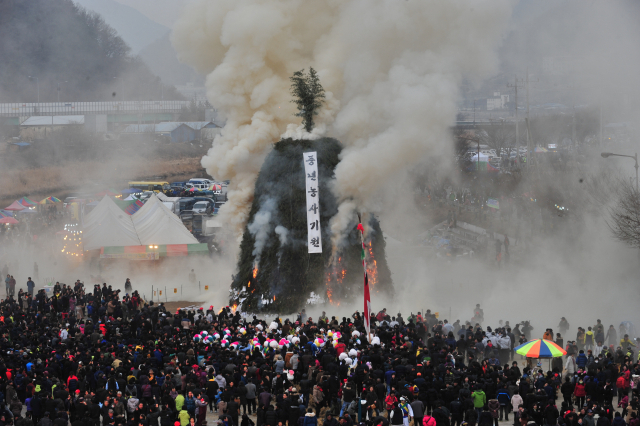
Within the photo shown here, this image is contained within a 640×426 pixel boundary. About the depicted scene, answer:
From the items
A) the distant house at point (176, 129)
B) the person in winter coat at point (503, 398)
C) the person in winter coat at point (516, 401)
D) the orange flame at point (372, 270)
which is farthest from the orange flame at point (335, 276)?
the distant house at point (176, 129)

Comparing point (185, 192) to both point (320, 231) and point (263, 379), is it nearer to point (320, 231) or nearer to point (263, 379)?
point (320, 231)

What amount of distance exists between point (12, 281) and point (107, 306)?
382 inches

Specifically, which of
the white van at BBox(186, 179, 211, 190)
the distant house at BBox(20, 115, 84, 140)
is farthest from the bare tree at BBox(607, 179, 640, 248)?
the distant house at BBox(20, 115, 84, 140)

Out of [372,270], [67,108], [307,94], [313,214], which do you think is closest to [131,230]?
[307,94]

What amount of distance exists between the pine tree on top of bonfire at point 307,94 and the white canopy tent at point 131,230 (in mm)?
12042

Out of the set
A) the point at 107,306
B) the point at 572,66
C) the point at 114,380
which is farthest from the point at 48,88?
the point at 114,380

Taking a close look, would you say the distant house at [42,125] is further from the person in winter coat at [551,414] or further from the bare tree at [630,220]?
the person in winter coat at [551,414]

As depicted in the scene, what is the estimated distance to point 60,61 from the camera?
5428 inches

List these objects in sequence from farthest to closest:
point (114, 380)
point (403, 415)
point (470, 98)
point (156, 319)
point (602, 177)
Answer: point (470, 98), point (602, 177), point (156, 319), point (114, 380), point (403, 415)

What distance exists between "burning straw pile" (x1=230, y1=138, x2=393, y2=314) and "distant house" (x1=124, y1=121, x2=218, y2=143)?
72446 millimetres

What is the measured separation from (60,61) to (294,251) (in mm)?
120370

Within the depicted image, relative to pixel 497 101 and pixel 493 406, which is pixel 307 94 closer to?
pixel 493 406

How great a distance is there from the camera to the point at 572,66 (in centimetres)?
7281

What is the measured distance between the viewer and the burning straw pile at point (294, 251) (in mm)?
31203
